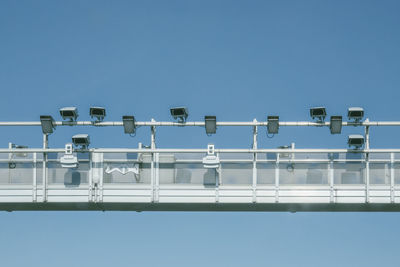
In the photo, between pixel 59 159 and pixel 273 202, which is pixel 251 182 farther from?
pixel 59 159

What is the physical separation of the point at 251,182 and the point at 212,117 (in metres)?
3.63

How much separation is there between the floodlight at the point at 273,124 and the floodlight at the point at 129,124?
20.8ft

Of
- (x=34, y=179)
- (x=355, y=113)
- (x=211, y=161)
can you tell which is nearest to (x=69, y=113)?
(x=34, y=179)

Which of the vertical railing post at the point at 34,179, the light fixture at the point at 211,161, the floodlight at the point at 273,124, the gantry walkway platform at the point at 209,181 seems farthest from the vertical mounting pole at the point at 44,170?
the floodlight at the point at 273,124

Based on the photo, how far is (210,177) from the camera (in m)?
62.6

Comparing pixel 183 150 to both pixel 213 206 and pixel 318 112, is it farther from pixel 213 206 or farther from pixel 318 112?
pixel 318 112

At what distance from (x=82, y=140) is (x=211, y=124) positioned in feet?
20.0

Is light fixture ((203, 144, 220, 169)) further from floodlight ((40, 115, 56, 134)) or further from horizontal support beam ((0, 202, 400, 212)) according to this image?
floodlight ((40, 115, 56, 134))

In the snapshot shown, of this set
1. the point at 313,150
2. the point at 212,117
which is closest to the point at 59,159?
the point at 212,117

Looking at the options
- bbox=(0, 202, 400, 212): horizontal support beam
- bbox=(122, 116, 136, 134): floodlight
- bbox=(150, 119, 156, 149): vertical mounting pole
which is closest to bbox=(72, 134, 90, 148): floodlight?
bbox=(122, 116, 136, 134): floodlight

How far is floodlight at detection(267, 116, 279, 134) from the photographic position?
63206 millimetres

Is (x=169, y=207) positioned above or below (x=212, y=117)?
below

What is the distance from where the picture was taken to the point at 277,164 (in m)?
62.6

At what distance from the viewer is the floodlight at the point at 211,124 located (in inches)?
2500
